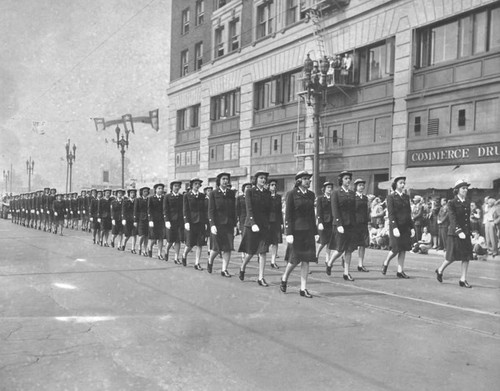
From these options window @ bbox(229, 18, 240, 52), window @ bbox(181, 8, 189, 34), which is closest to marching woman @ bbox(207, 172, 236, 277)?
window @ bbox(229, 18, 240, 52)

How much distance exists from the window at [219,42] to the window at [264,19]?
4.43 meters

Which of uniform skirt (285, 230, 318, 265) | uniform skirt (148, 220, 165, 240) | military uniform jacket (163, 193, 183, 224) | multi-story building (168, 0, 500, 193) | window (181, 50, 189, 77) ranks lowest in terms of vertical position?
uniform skirt (148, 220, 165, 240)

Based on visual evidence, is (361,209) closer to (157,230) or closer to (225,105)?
(157,230)

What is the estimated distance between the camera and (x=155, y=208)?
14969 mm

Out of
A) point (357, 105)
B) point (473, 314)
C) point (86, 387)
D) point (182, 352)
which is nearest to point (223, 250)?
point (473, 314)

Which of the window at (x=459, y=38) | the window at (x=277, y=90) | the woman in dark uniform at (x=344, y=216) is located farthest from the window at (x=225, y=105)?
the woman in dark uniform at (x=344, y=216)

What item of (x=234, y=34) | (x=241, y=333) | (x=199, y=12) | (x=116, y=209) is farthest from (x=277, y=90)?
(x=241, y=333)

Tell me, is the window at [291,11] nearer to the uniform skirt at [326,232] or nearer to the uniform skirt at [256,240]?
the uniform skirt at [326,232]

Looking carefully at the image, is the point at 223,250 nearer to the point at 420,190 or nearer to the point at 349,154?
the point at 420,190

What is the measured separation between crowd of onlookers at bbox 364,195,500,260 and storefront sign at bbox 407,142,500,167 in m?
A: 1.93

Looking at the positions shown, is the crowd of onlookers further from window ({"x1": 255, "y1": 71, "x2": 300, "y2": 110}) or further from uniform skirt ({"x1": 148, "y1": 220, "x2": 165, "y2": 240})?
window ({"x1": 255, "y1": 71, "x2": 300, "y2": 110})

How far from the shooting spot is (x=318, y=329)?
6.40m

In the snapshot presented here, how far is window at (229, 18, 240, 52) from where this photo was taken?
3522 cm

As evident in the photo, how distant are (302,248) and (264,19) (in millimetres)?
26064
